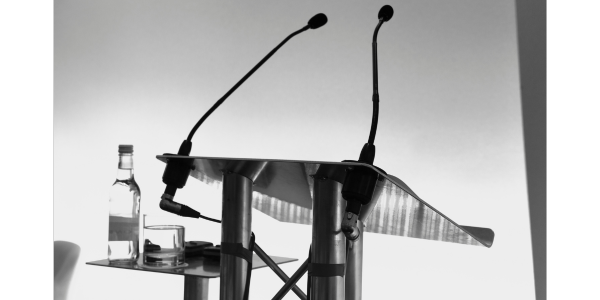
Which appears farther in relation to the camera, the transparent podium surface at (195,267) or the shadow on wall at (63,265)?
the shadow on wall at (63,265)

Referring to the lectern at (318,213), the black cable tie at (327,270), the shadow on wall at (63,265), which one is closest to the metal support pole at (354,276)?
the lectern at (318,213)

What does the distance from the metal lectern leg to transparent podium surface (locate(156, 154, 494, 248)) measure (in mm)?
21

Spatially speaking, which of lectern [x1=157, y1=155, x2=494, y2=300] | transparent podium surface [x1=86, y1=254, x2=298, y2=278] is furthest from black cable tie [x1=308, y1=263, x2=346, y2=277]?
transparent podium surface [x1=86, y1=254, x2=298, y2=278]

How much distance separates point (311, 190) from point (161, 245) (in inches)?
15.5

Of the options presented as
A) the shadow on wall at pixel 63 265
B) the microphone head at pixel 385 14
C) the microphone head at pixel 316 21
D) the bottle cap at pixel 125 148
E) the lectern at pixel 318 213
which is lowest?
the shadow on wall at pixel 63 265

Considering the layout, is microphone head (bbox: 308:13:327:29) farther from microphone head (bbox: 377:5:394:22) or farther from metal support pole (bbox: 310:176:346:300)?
metal support pole (bbox: 310:176:346:300)

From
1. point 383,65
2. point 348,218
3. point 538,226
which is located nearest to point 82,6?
point 383,65

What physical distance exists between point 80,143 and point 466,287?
2.17 m

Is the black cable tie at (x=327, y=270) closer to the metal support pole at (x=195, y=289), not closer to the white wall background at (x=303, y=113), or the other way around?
the metal support pole at (x=195, y=289)

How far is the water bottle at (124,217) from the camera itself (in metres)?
1.23

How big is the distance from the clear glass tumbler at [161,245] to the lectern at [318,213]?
0.16 metres

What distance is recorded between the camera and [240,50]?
2.62 metres

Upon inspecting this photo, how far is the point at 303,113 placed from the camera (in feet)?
7.97

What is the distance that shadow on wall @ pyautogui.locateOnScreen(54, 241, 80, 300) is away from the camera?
3.05 metres
